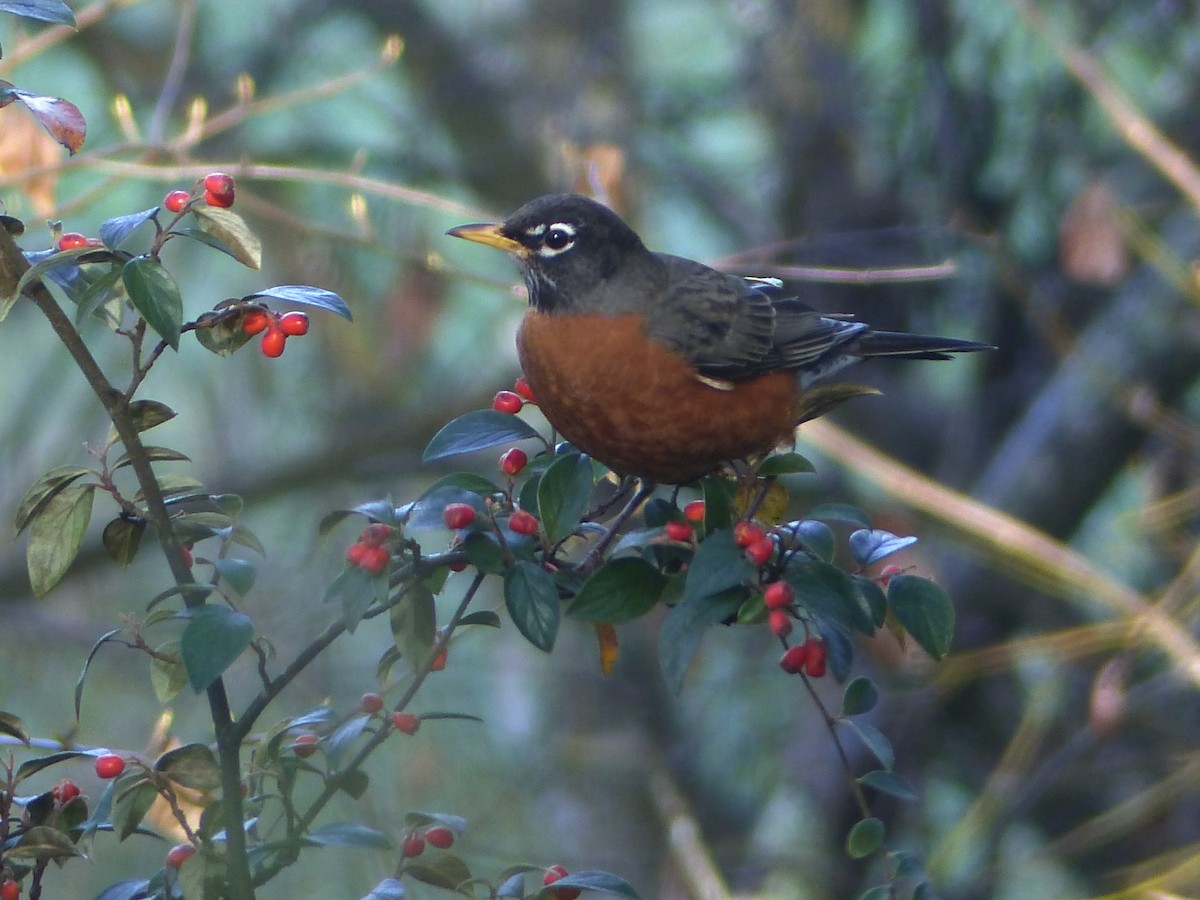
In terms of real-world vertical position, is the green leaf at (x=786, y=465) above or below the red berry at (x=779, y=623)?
above

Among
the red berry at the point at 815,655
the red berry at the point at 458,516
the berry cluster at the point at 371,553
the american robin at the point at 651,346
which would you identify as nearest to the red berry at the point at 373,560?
the berry cluster at the point at 371,553

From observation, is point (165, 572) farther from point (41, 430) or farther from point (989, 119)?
point (989, 119)

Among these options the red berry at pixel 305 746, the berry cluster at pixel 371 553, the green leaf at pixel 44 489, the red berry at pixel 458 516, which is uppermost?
the green leaf at pixel 44 489

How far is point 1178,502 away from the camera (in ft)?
11.2

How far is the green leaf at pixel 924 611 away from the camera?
1.43m

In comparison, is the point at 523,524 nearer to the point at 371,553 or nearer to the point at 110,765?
the point at 371,553

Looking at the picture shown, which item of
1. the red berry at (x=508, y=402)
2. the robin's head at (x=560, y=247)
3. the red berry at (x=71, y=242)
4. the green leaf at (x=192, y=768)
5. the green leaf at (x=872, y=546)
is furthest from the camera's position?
the robin's head at (x=560, y=247)

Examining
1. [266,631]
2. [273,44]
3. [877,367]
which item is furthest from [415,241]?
[877,367]

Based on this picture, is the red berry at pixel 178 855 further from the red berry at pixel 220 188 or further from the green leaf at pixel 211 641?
the red berry at pixel 220 188

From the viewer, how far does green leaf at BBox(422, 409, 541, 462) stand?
1626mm

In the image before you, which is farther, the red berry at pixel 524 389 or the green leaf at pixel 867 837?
the red berry at pixel 524 389

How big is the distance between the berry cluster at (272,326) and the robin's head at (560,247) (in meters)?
1.17

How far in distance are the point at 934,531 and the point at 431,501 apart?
3294mm

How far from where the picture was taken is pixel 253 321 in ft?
4.36
